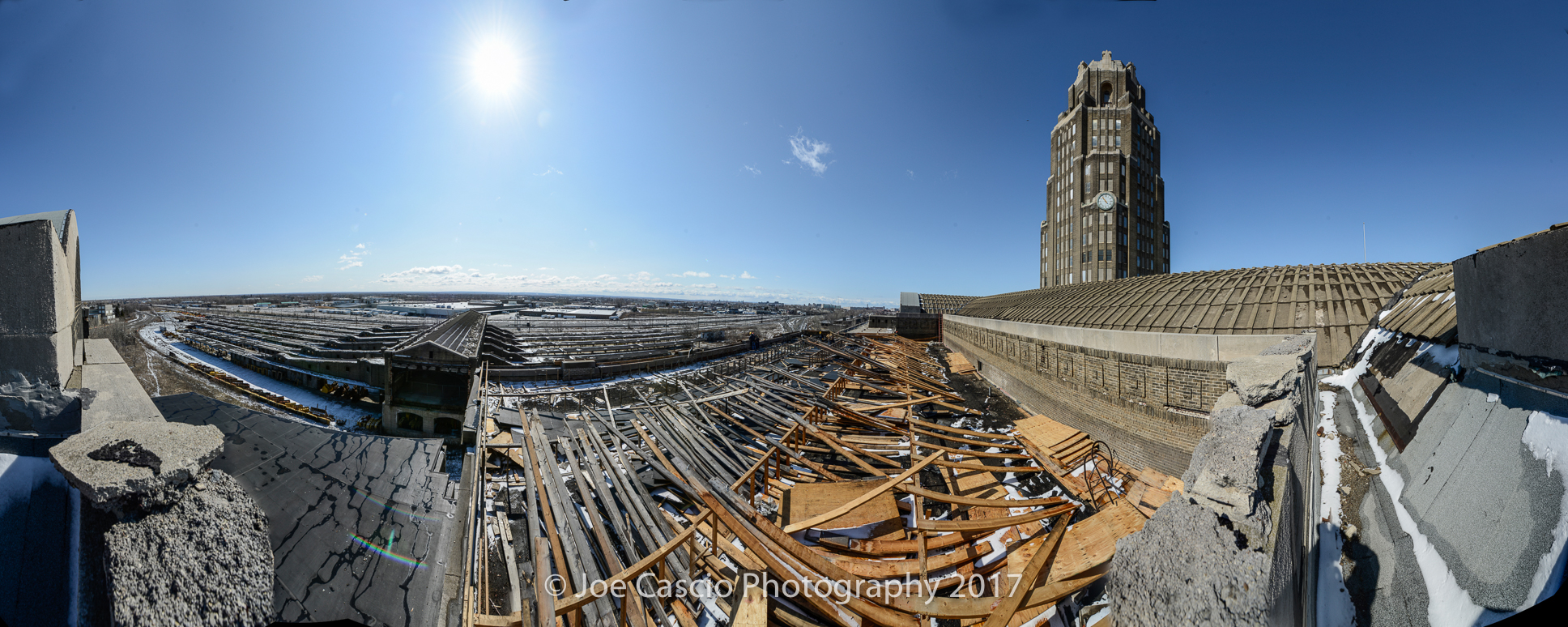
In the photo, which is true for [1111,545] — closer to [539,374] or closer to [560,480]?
[560,480]

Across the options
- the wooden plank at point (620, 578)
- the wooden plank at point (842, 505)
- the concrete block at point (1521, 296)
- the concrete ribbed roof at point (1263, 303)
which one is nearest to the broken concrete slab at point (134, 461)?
the wooden plank at point (620, 578)

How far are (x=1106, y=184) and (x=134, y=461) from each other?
61.0 m

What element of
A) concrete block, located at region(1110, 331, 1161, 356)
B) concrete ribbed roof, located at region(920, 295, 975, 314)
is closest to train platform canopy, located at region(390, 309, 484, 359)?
concrete block, located at region(1110, 331, 1161, 356)

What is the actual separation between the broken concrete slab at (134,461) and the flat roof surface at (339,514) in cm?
54

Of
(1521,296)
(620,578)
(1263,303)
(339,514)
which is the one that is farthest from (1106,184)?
(339,514)

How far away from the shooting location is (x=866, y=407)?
1214 centimetres

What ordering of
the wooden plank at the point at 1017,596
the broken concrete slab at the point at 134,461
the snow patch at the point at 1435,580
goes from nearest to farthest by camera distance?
the snow patch at the point at 1435,580 → the broken concrete slab at the point at 134,461 → the wooden plank at the point at 1017,596

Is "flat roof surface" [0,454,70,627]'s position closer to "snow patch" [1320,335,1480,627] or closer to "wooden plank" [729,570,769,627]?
"wooden plank" [729,570,769,627]

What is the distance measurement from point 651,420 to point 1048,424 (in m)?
10.1

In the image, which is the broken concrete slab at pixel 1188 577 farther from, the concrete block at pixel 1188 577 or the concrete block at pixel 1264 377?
the concrete block at pixel 1264 377

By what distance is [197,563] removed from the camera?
272cm

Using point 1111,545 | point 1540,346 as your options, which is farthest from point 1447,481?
point 1111,545

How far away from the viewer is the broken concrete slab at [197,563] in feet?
8.29

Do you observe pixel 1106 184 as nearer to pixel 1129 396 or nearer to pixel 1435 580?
pixel 1129 396
